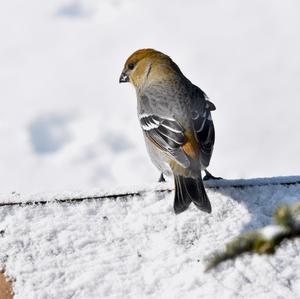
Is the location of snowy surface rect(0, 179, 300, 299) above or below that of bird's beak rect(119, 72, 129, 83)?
below

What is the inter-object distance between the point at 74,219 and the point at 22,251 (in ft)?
1.52

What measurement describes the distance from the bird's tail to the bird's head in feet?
7.64

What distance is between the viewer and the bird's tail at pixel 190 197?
504 cm

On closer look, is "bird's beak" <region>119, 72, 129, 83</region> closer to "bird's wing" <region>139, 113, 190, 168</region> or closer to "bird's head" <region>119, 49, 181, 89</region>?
"bird's head" <region>119, 49, 181, 89</region>

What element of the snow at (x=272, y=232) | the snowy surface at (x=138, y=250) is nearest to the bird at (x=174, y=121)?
the snowy surface at (x=138, y=250)

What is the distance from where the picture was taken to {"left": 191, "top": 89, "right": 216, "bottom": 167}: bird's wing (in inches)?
248

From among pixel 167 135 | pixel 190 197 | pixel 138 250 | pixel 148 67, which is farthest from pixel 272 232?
pixel 148 67

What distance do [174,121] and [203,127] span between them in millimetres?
291

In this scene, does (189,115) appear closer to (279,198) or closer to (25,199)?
(279,198)

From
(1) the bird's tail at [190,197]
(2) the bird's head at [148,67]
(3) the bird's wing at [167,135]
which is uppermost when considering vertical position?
(2) the bird's head at [148,67]

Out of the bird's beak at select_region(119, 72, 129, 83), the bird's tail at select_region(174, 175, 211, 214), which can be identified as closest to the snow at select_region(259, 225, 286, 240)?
the bird's tail at select_region(174, 175, 211, 214)

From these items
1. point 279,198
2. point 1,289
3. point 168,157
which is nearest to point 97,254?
point 1,289

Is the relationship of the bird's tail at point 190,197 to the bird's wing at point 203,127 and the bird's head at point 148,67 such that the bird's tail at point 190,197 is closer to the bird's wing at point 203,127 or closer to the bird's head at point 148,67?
the bird's wing at point 203,127

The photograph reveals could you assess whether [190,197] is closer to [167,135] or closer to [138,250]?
[138,250]
